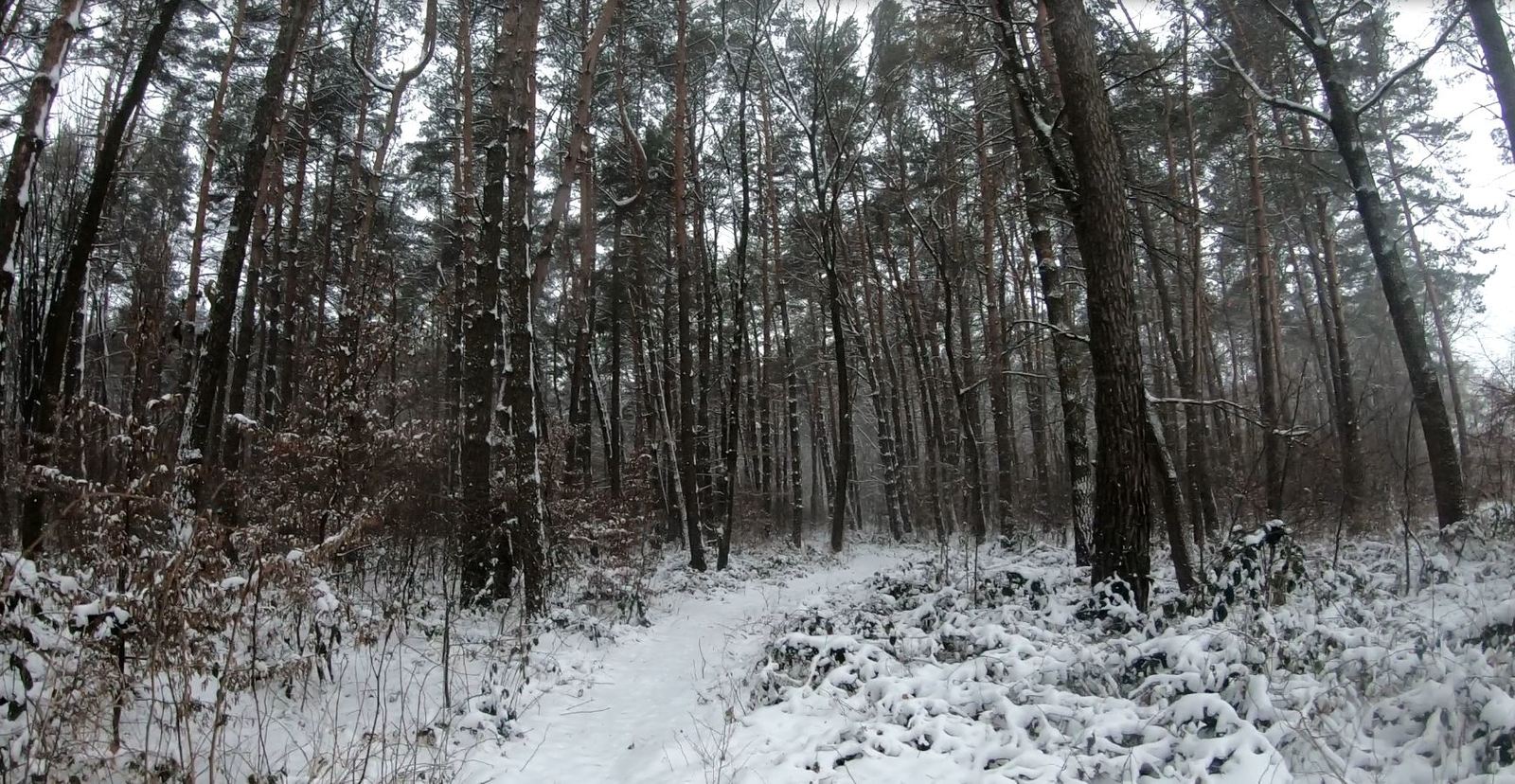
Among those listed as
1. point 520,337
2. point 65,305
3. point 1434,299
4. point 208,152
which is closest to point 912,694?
point 520,337

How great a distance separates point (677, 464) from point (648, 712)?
10049 mm

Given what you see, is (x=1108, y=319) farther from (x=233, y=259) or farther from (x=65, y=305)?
(x=233, y=259)

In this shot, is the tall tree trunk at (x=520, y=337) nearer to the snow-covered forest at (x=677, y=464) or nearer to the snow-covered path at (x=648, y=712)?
the snow-covered forest at (x=677, y=464)

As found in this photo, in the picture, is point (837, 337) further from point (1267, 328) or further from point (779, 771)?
point (779, 771)

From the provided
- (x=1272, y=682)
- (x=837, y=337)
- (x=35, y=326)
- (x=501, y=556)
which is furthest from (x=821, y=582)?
(x=35, y=326)

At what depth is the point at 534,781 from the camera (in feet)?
12.4

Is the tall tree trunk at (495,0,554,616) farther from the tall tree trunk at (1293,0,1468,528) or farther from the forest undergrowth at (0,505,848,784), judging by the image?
the tall tree trunk at (1293,0,1468,528)

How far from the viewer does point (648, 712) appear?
5156mm

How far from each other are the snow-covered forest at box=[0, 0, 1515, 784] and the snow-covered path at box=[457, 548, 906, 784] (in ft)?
0.18

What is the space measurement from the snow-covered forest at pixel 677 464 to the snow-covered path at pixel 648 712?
0.18ft

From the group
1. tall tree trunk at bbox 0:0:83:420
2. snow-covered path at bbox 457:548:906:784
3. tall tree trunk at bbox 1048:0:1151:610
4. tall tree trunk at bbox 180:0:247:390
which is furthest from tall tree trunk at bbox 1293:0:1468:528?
tall tree trunk at bbox 180:0:247:390

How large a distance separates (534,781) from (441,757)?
0.54m

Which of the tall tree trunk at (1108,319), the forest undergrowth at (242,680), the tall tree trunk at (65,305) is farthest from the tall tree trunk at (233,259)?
the tall tree trunk at (1108,319)

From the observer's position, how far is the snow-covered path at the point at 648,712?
3896mm
